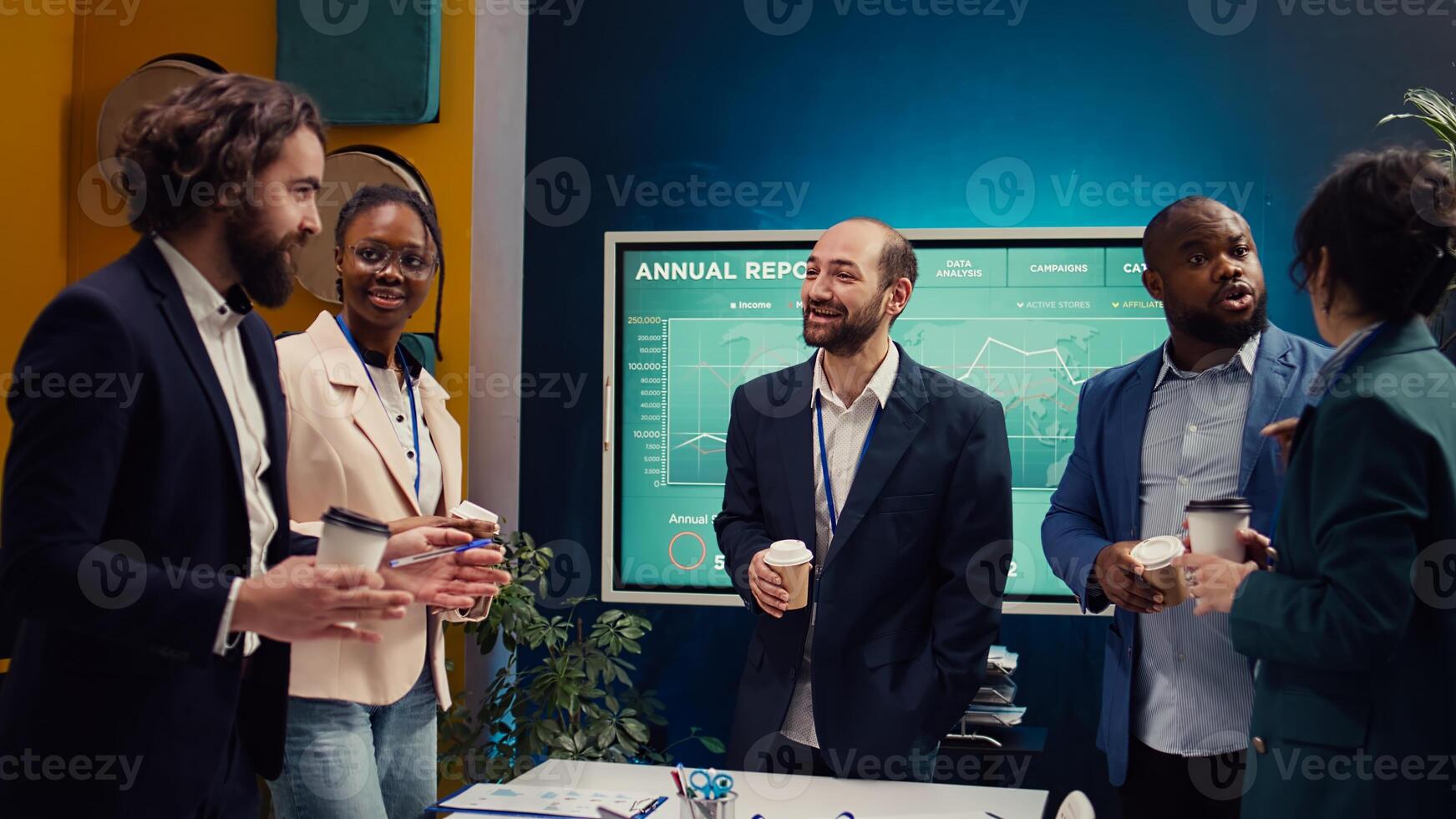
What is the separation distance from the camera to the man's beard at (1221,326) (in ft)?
8.05

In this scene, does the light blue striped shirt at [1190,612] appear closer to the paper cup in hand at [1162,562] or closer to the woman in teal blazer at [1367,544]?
the paper cup in hand at [1162,562]

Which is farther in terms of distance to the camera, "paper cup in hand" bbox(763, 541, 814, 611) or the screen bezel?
the screen bezel

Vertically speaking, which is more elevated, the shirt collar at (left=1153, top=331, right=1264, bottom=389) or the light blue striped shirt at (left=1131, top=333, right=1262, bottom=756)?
the shirt collar at (left=1153, top=331, right=1264, bottom=389)

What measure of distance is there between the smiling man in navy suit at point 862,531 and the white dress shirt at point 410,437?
2.40 ft

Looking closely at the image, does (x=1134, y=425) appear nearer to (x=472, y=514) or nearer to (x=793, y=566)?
(x=793, y=566)

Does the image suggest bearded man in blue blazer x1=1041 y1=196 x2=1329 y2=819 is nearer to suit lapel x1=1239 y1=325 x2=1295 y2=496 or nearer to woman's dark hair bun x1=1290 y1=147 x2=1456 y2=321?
suit lapel x1=1239 y1=325 x2=1295 y2=496

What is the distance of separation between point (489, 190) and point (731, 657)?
1.97 meters

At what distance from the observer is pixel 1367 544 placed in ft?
5.19

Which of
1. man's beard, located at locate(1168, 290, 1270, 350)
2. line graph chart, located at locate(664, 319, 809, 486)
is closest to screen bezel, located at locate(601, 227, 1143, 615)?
line graph chart, located at locate(664, 319, 809, 486)

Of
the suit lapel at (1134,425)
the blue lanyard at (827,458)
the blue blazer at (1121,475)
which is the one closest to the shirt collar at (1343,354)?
the blue blazer at (1121,475)

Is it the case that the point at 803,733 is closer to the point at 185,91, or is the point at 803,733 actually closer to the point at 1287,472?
the point at 1287,472

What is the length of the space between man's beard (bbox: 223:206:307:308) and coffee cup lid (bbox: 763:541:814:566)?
1.09 m

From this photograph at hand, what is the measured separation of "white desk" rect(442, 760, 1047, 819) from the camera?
2135 millimetres

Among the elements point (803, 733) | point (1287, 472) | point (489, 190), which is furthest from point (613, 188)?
point (1287, 472)
